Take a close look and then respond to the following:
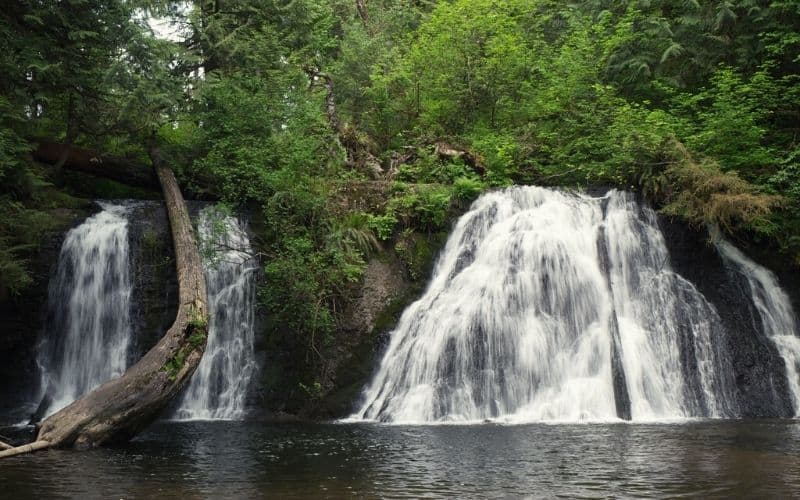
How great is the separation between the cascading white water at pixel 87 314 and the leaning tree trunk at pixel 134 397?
323 centimetres

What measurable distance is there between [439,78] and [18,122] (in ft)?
35.8

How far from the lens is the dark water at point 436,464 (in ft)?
18.9

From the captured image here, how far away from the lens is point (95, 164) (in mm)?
15656

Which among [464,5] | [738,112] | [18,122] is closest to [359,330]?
[18,122]

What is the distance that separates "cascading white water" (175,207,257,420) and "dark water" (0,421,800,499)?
101 inches

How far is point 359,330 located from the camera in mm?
12742

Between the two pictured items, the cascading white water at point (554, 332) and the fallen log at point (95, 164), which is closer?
the cascading white water at point (554, 332)

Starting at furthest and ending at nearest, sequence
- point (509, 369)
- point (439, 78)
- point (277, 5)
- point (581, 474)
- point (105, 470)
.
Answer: point (439, 78) → point (277, 5) → point (509, 369) → point (105, 470) → point (581, 474)

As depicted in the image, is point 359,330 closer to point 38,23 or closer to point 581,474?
point 581,474

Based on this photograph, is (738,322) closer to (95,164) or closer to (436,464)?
(436,464)

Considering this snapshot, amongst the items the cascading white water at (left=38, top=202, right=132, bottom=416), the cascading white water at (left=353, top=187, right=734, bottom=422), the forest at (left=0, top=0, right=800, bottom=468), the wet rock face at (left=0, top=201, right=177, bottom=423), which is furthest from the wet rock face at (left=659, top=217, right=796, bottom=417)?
the cascading white water at (left=38, top=202, right=132, bottom=416)

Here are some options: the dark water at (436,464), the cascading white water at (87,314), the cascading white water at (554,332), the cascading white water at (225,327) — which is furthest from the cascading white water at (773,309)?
the cascading white water at (87,314)

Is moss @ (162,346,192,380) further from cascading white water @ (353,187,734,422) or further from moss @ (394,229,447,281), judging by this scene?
moss @ (394,229,447,281)

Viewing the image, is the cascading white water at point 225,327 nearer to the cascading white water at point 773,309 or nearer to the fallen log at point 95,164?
the fallen log at point 95,164
